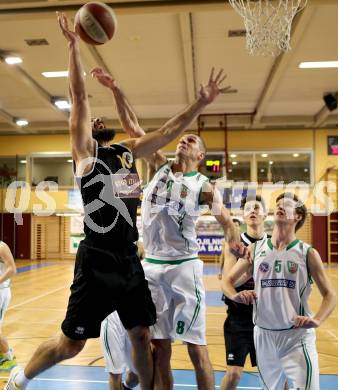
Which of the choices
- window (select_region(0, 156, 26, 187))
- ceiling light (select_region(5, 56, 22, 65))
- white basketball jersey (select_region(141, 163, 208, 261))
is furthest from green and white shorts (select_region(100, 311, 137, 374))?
→ window (select_region(0, 156, 26, 187))

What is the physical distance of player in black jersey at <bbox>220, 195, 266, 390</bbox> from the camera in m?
4.07

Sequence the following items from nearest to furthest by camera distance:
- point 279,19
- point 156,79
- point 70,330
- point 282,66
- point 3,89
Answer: point 70,330 → point 279,19 → point 282,66 → point 156,79 → point 3,89

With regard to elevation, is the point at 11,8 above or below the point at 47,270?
above

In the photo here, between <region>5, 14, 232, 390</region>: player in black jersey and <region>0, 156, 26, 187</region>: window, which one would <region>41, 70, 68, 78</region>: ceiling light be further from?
<region>5, 14, 232, 390</region>: player in black jersey

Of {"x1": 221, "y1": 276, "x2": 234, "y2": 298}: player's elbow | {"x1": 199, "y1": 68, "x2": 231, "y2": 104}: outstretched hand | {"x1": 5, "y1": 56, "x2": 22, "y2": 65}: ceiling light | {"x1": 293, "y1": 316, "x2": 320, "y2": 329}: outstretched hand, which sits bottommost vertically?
{"x1": 293, "y1": 316, "x2": 320, "y2": 329}: outstretched hand

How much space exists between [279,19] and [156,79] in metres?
7.31

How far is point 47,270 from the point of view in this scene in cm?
1738

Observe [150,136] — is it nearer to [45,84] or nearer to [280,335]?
[280,335]

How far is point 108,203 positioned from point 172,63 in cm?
989

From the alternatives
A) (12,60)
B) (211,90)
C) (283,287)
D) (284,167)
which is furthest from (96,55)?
(284,167)

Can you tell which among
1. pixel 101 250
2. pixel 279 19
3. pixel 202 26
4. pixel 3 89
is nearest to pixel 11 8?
pixel 202 26

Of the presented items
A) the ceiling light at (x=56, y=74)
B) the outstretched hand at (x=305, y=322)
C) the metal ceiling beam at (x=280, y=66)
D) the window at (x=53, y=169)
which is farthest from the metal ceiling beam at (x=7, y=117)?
the outstretched hand at (x=305, y=322)

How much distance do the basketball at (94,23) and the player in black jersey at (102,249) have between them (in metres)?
0.19

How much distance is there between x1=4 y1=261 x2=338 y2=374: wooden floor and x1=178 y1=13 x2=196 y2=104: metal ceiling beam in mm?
5762
